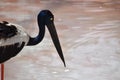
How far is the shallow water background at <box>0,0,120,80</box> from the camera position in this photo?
12.9 ft

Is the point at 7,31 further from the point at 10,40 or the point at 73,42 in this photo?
the point at 73,42

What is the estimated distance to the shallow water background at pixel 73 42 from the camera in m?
3.94

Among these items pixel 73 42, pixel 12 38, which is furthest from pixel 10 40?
pixel 73 42

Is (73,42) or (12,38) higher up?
(12,38)

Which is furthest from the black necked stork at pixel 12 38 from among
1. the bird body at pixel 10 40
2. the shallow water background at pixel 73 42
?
the shallow water background at pixel 73 42

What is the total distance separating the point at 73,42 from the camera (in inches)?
184

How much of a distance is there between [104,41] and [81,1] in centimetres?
181

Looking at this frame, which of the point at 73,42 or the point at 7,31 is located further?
the point at 73,42

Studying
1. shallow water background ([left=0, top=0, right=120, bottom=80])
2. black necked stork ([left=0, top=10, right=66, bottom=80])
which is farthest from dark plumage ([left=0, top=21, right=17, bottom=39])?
shallow water background ([left=0, top=0, right=120, bottom=80])

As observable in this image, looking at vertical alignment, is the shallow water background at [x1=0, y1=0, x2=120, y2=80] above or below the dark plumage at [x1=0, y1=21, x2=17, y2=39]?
below

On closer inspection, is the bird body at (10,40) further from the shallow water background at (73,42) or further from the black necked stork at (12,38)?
the shallow water background at (73,42)

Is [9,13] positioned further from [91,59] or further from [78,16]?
[91,59]

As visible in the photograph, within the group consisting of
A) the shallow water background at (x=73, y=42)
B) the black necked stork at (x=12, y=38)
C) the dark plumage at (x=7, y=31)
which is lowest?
the shallow water background at (x=73, y=42)

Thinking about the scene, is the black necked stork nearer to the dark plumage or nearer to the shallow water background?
the dark plumage
